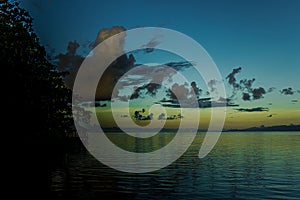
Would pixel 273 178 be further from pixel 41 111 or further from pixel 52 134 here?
pixel 52 134

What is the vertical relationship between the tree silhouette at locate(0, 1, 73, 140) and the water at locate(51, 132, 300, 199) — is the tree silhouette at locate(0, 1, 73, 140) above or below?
above

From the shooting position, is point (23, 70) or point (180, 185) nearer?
point (180, 185)

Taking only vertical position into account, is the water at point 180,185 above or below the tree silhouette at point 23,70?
below

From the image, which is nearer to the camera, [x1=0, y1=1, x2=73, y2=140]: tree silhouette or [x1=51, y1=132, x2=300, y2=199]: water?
[x1=51, y1=132, x2=300, y2=199]: water

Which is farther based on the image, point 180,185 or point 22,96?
point 22,96

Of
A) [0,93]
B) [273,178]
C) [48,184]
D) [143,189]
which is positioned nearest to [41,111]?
[0,93]

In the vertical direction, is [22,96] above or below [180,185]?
above

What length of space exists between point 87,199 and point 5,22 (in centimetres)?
2418

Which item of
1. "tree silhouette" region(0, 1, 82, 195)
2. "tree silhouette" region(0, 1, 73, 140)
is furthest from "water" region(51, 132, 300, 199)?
"tree silhouette" region(0, 1, 73, 140)

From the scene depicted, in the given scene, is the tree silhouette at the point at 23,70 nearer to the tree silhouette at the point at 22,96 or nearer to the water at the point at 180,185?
the tree silhouette at the point at 22,96

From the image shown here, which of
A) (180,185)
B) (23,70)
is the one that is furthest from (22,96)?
(180,185)

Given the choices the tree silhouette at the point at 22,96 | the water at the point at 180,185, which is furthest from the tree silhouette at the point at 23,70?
the water at the point at 180,185

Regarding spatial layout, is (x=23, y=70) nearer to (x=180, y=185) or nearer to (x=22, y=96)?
(x=22, y=96)

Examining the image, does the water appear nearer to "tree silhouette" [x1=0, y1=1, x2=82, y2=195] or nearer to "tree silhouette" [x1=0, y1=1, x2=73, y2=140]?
"tree silhouette" [x1=0, y1=1, x2=82, y2=195]
